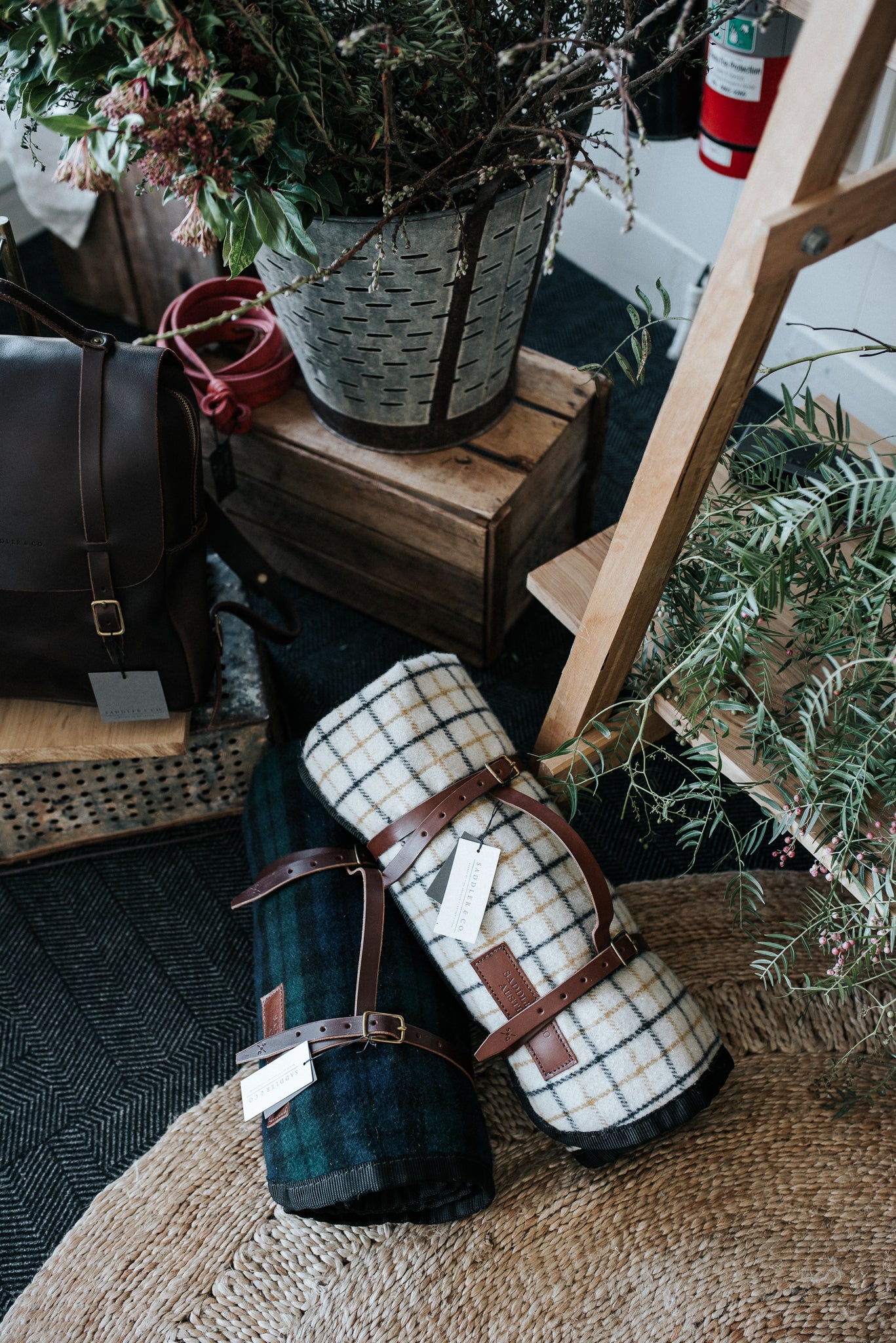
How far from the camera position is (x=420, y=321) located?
1.15 meters

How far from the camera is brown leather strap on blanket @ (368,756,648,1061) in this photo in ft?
3.24

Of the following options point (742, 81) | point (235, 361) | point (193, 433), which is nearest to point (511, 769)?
point (193, 433)

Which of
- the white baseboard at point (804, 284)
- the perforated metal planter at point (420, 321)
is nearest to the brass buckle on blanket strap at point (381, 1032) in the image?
the perforated metal planter at point (420, 321)

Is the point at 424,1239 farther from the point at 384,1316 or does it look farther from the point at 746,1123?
the point at 746,1123

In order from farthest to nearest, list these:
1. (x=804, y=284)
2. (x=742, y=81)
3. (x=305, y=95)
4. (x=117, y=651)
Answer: (x=804, y=284)
(x=742, y=81)
(x=117, y=651)
(x=305, y=95)

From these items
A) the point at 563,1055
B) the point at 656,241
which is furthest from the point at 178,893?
the point at 656,241

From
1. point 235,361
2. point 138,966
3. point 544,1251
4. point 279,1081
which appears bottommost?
point 138,966

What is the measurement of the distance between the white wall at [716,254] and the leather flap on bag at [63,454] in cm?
92

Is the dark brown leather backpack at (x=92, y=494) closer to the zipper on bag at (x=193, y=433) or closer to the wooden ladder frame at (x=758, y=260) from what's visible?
the zipper on bag at (x=193, y=433)

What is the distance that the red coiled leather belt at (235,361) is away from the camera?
1341 millimetres

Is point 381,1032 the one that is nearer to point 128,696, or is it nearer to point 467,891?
point 467,891

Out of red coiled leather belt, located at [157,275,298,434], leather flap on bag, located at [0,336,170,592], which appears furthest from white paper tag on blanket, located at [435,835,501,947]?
red coiled leather belt, located at [157,275,298,434]

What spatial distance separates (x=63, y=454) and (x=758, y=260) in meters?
0.70

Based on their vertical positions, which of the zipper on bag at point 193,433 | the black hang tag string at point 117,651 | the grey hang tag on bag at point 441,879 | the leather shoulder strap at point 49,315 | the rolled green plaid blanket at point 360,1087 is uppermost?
the leather shoulder strap at point 49,315
